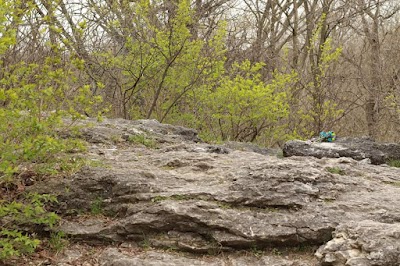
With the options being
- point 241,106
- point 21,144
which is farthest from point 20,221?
point 241,106

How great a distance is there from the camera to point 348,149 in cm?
997

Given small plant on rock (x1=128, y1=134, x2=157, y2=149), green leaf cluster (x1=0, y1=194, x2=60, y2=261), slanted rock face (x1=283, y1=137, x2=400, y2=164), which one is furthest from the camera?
slanted rock face (x1=283, y1=137, x2=400, y2=164)

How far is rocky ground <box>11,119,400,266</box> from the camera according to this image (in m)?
4.29

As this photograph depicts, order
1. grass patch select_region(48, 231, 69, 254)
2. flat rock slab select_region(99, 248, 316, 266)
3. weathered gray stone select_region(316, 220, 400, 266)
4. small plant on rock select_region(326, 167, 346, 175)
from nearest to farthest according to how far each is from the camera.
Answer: weathered gray stone select_region(316, 220, 400, 266) < flat rock slab select_region(99, 248, 316, 266) < grass patch select_region(48, 231, 69, 254) < small plant on rock select_region(326, 167, 346, 175)

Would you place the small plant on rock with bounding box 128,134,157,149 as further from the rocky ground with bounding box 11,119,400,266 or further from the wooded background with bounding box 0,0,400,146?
the wooded background with bounding box 0,0,400,146

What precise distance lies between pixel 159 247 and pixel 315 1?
54.2ft

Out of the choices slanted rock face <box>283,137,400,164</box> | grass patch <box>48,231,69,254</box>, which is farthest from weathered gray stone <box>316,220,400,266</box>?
slanted rock face <box>283,137,400,164</box>

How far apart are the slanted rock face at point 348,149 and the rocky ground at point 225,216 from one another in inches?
136

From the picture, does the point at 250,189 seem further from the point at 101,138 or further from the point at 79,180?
the point at 101,138

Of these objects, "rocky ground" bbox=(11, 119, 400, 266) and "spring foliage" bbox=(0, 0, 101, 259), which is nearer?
"spring foliage" bbox=(0, 0, 101, 259)

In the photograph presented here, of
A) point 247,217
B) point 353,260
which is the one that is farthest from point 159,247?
point 353,260

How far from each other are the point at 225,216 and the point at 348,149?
239 inches

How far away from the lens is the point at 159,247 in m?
4.58

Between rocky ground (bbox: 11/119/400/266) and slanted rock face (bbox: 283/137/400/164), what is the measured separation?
11.3 ft
